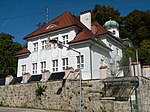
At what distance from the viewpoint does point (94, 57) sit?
90.6ft

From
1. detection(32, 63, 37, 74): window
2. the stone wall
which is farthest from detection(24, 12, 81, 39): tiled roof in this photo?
the stone wall

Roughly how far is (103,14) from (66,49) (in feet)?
91.5

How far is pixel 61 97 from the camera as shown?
20.9 m

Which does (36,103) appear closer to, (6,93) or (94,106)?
(6,93)

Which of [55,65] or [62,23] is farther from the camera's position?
[62,23]

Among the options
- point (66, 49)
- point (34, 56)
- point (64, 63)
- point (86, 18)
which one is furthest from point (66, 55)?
point (86, 18)

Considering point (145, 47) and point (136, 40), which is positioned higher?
point (136, 40)

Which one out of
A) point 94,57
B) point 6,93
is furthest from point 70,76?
point 6,93

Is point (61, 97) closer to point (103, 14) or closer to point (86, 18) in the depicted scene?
point (86, 18)

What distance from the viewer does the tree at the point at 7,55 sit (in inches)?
1686

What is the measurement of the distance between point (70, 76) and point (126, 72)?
5347 millimetres

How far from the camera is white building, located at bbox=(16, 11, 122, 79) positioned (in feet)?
89.3

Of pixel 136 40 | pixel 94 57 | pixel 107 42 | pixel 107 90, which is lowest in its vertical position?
pixel 107 90

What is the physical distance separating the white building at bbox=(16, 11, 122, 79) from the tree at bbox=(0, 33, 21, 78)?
10.4m
